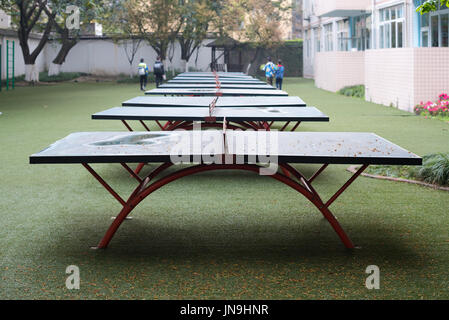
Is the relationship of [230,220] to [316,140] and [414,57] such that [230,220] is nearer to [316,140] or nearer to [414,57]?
[316,140]

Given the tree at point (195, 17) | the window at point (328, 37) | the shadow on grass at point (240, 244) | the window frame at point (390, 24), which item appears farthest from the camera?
the tree at point (195, 17)

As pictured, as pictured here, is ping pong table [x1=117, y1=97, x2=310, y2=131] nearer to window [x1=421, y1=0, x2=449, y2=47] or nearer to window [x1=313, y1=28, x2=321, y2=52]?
window [x1=421, y1=0, x2=449, y2=47]

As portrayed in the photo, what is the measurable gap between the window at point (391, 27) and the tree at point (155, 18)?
1743 cm

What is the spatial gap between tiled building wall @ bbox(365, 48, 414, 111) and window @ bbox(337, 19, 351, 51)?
353 inches

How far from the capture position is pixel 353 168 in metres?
8.27

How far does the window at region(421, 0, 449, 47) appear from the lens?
1803cm

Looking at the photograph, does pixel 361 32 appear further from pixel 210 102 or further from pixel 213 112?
pixel 213 112

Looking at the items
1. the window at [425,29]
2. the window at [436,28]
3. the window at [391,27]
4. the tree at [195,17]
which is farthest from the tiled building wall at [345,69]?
the tree at [195,17]

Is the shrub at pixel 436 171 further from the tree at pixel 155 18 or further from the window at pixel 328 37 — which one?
the tree at pixel 155 18

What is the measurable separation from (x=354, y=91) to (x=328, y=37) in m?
12.3

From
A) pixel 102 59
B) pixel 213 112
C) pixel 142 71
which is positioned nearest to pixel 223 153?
pixel 213 112

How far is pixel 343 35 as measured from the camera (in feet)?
104

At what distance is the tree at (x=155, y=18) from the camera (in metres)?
38.2

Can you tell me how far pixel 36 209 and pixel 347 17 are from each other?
87.2ft
